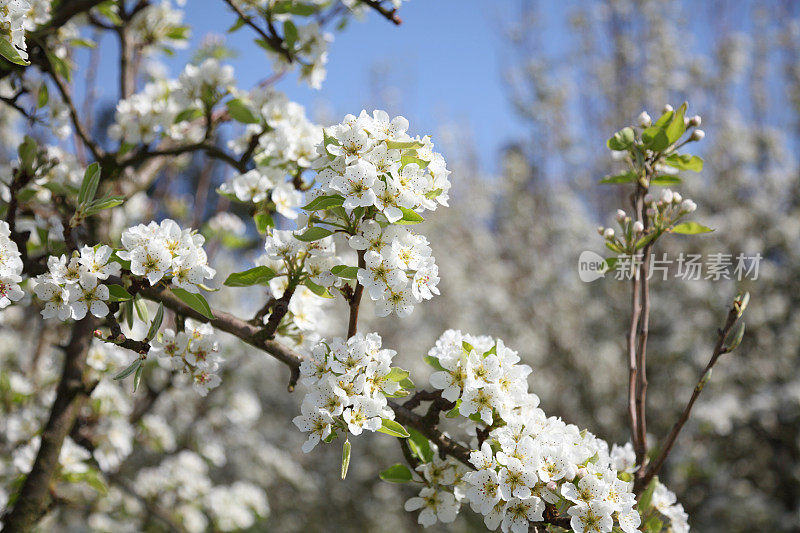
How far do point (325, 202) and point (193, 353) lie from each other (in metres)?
0.51

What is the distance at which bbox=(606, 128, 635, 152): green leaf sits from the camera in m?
1.48

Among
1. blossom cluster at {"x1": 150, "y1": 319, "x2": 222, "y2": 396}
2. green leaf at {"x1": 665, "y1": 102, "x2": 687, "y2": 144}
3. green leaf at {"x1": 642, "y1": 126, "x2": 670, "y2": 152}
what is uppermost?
green leaf at {"x1": 665, "y1": 102, "x2": 687, "y2": 144}

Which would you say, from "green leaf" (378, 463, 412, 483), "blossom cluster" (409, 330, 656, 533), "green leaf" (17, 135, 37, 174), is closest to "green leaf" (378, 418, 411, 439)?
"blossom cluster" (409, 330, 656, 533)

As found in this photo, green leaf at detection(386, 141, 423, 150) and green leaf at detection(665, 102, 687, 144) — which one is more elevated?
green leaf at detection(665, 102, 687, 144)

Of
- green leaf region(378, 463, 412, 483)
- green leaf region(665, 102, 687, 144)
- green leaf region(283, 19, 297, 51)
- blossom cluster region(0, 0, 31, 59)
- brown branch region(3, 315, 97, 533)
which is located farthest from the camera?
green leaf region(283, 19, 297, 51)

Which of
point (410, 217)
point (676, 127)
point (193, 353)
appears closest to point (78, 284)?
point (193, 353)

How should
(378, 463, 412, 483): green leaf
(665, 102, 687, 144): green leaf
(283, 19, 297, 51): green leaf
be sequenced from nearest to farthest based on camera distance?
(378, 463, 412, 483): green leaf < (665, 102, 687, 144): green leaf < (283, 19, 297, 51): green leaf

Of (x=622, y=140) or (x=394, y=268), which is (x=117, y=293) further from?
(x=622, y=140)

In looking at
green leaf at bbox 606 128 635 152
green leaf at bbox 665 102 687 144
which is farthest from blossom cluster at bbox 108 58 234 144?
green leaf at bbox 665 102 687 144

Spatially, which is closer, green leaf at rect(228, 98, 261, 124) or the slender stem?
the slender stem

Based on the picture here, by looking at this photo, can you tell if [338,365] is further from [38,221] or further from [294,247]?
[38,221]

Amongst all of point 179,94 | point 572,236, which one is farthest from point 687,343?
point 179,94

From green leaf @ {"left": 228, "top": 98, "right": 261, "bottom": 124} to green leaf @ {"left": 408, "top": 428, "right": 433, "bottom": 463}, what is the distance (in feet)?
3.49

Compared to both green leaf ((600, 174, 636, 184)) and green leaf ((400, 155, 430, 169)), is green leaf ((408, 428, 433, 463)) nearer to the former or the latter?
green leaf ((400, 155, 430, 169))
